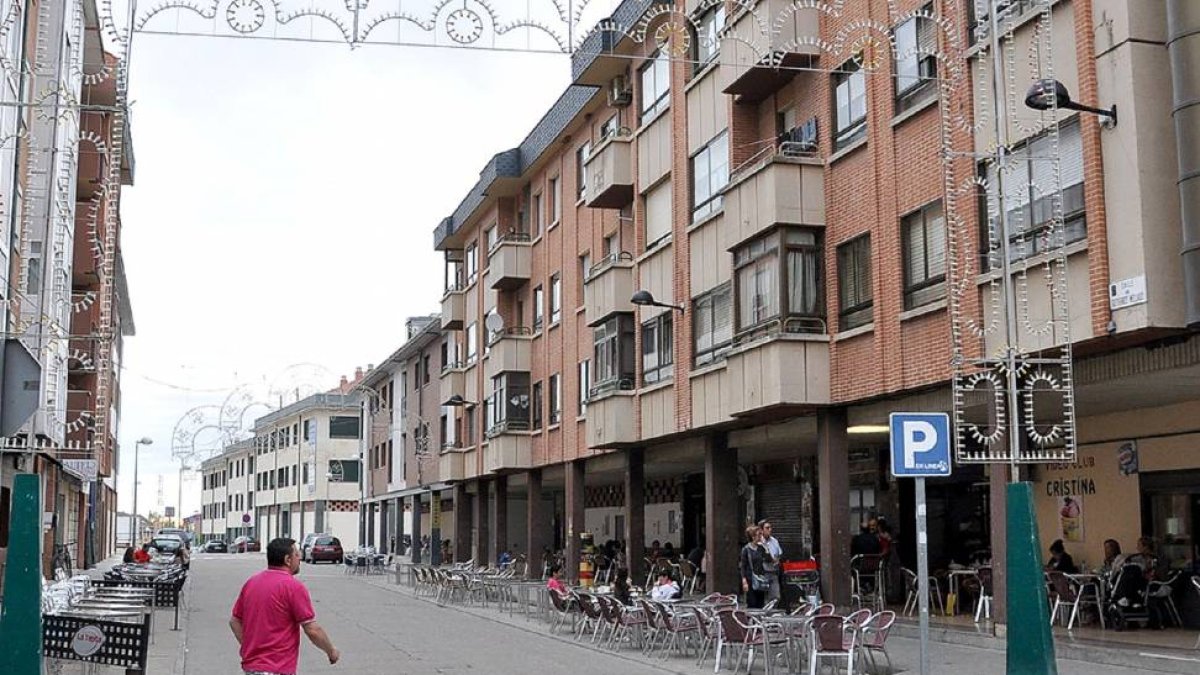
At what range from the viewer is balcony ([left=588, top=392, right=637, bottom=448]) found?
30.1 meters

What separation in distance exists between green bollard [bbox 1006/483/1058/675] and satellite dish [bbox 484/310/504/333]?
31885mm

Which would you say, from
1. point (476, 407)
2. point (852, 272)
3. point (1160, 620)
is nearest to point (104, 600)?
point (852, 272)

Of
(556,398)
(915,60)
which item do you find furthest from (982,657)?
(556,398)

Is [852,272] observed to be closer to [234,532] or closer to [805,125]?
[805,125]

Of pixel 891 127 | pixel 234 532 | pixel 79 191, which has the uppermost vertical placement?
pixel 79 191

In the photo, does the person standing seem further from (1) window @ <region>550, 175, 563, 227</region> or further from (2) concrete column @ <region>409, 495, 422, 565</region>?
(2) concrete column @ <region>409, 495, 422, 565</region>

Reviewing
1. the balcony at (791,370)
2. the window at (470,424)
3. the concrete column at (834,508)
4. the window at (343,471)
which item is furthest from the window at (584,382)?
the window at (343,471)

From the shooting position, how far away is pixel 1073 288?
615 inches

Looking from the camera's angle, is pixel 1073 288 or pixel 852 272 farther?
pixel 852 272

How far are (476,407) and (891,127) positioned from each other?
28.6 metres

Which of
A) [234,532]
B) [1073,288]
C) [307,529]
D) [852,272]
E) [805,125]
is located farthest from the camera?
[234,532]

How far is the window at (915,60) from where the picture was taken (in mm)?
19016

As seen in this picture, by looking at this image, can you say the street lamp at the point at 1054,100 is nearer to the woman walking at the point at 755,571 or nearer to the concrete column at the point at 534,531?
the woman walking at the point at 755,571

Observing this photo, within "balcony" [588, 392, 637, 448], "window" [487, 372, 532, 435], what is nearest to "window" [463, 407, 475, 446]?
"window" [487, 372, 532, 435]
